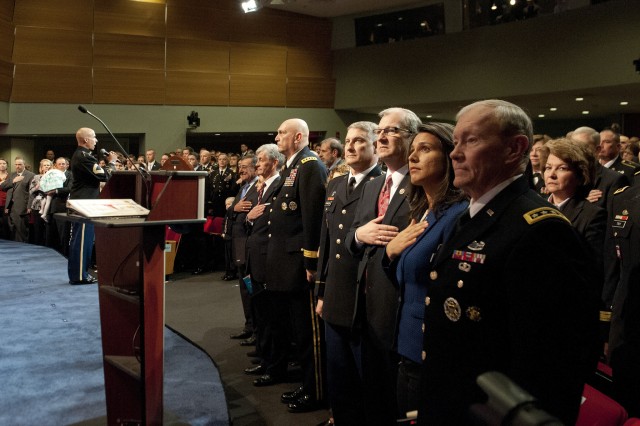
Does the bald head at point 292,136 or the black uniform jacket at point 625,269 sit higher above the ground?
the bald head at point 292,136

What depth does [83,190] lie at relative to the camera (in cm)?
660

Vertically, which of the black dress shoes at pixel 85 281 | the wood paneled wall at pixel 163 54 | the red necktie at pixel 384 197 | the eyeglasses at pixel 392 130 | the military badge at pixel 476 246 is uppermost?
the wood paneled wall at pixel 163 54

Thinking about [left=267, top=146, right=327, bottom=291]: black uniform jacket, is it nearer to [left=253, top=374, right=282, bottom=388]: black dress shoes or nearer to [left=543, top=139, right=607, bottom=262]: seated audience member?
[left=253, top=374, right=282, bottom=388]: black dress shoes

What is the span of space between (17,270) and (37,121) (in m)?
4.55

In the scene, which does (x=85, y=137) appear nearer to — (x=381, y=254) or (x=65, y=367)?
(x=65, y=367)

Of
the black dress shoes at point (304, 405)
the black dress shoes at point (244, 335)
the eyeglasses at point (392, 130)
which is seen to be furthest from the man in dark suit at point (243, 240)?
the eyeglasses at point (392, 130)

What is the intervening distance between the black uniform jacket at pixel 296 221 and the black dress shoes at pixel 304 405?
1.94 feet

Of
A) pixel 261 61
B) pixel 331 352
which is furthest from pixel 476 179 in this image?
pixel 261 61

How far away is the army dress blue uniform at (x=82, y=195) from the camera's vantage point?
6422 mm

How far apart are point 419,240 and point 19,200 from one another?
33.0 ft

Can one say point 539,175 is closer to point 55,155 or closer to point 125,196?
point 125,196

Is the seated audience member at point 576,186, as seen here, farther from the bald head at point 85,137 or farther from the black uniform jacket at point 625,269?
the bald head at point 85,137

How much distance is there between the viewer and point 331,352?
8.53ft

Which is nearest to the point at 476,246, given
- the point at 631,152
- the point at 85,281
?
the point at 631,152
